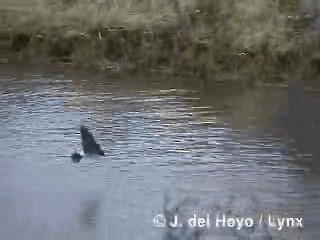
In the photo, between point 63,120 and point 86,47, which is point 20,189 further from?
point 86,47

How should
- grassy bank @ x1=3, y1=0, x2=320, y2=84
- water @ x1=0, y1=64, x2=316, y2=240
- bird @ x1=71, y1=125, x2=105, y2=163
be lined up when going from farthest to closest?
grassy bank @ x1=3, y1=0, x2=320, y2=84 → bird @ x1=71, y1=125, x2=105, y2=163 → water @ x1=0, y1=64, x2=316, y2=240

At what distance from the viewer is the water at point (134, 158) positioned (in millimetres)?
1083

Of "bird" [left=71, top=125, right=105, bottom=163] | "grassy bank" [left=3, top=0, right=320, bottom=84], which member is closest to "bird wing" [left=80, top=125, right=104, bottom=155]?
"bird" [left=71, top=125, right=105, bottom=163]

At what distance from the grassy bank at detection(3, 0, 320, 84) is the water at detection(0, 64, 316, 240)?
60 mm

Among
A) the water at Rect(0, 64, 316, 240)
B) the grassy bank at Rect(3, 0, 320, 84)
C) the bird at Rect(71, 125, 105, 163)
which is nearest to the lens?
the water at Rect(0, 64, 316, 240)

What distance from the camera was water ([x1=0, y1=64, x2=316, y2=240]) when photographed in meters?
1.08

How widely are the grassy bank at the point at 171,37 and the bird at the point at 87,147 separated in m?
0.22

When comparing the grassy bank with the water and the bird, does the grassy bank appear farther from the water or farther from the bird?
the bird

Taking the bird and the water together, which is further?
the bird

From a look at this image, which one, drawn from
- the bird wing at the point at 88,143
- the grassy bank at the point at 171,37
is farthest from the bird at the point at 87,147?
the grassy bank at the point at 171,37

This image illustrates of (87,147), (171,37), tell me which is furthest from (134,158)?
(171,37)

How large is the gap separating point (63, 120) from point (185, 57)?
345mm

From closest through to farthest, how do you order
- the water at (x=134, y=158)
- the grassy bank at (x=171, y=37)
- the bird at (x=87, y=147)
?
1. the water at (x=134, y=158)
2. the bird at (x=87, y=147)
3. the grassy bank at (x=171, y=37)

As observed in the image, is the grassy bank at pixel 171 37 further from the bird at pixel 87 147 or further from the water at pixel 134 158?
the bird at pixel 87 147
